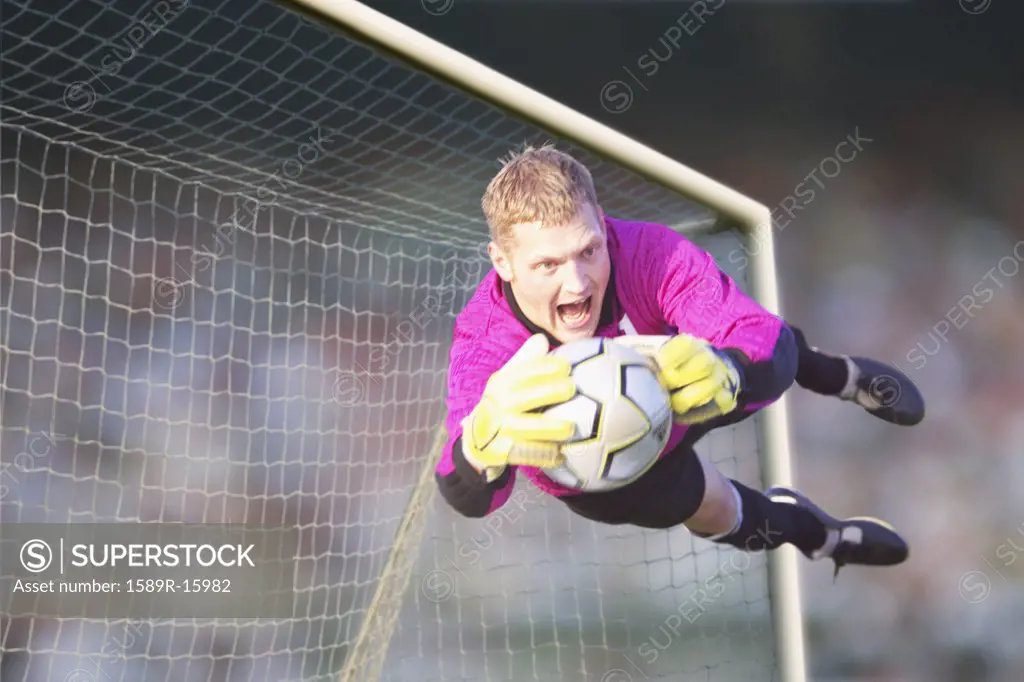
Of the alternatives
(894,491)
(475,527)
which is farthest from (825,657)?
(475,527)

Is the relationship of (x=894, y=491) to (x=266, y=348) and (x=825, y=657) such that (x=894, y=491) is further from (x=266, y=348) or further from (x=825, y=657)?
(x=266, y=348)

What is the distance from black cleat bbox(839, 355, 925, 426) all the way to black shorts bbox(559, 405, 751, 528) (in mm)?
340

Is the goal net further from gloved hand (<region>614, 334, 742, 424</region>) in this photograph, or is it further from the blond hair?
gloved hand (<region>614, 334, 742, 424</region>)

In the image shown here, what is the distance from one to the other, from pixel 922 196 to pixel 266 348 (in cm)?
210

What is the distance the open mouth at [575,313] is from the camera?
1.38 m

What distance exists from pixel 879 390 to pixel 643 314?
60 centimetres

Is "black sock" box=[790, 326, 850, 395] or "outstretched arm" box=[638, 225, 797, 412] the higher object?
"outstretched arm" box=[638, 225, 797, 412]

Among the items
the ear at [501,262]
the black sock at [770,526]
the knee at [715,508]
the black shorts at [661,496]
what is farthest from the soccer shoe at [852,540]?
the ear at [501,262]

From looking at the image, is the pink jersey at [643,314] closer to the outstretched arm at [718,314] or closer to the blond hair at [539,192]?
the outstretched arm at [718,314]

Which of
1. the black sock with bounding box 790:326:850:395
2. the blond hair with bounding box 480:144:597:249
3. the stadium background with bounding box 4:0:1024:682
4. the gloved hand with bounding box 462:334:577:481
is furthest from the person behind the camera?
the stadium background with bounding box 4:0:1024:682

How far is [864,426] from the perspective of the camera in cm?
291

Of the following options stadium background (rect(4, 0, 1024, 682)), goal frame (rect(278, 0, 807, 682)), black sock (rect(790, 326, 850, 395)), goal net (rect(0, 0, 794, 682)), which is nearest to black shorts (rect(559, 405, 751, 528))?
black sock (rect(790, 326, 850, 395))

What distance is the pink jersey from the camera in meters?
1.36

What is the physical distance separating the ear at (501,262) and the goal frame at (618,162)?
250mm
